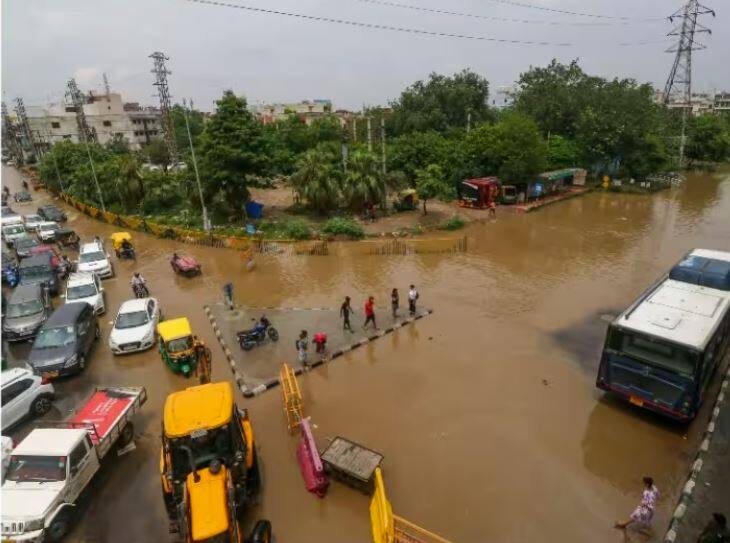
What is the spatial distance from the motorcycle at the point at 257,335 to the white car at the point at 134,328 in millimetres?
2986

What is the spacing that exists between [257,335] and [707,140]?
192ft

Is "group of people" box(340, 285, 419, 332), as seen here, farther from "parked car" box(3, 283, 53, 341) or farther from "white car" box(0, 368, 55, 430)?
"parked car" box(3, 283, 53, 341)

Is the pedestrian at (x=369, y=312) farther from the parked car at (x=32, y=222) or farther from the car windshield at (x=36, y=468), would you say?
the parked car at (x=32, y=222)

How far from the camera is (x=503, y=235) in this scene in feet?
89.9

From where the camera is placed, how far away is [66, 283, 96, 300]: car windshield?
57.6ft

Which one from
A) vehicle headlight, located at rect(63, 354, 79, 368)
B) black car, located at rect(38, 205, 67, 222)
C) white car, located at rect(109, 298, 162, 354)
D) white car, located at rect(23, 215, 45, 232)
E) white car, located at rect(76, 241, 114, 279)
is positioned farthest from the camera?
black car, located at rect(38, 205, 67, 222)

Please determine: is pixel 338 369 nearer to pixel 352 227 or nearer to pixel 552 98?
pixel 352 227

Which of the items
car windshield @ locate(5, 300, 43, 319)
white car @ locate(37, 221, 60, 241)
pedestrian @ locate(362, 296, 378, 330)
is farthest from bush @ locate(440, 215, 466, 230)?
white car @ locate(37, 221, 60, 241)

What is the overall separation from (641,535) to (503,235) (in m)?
20.9

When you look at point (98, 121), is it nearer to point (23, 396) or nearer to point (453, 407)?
point (23, 396)

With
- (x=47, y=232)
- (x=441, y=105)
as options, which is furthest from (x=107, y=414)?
(x=441, y=105)

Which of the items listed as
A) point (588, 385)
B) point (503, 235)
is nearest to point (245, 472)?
point (588, 385)

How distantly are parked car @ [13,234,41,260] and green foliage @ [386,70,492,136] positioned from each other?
3652cm

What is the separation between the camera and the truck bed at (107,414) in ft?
31.2
